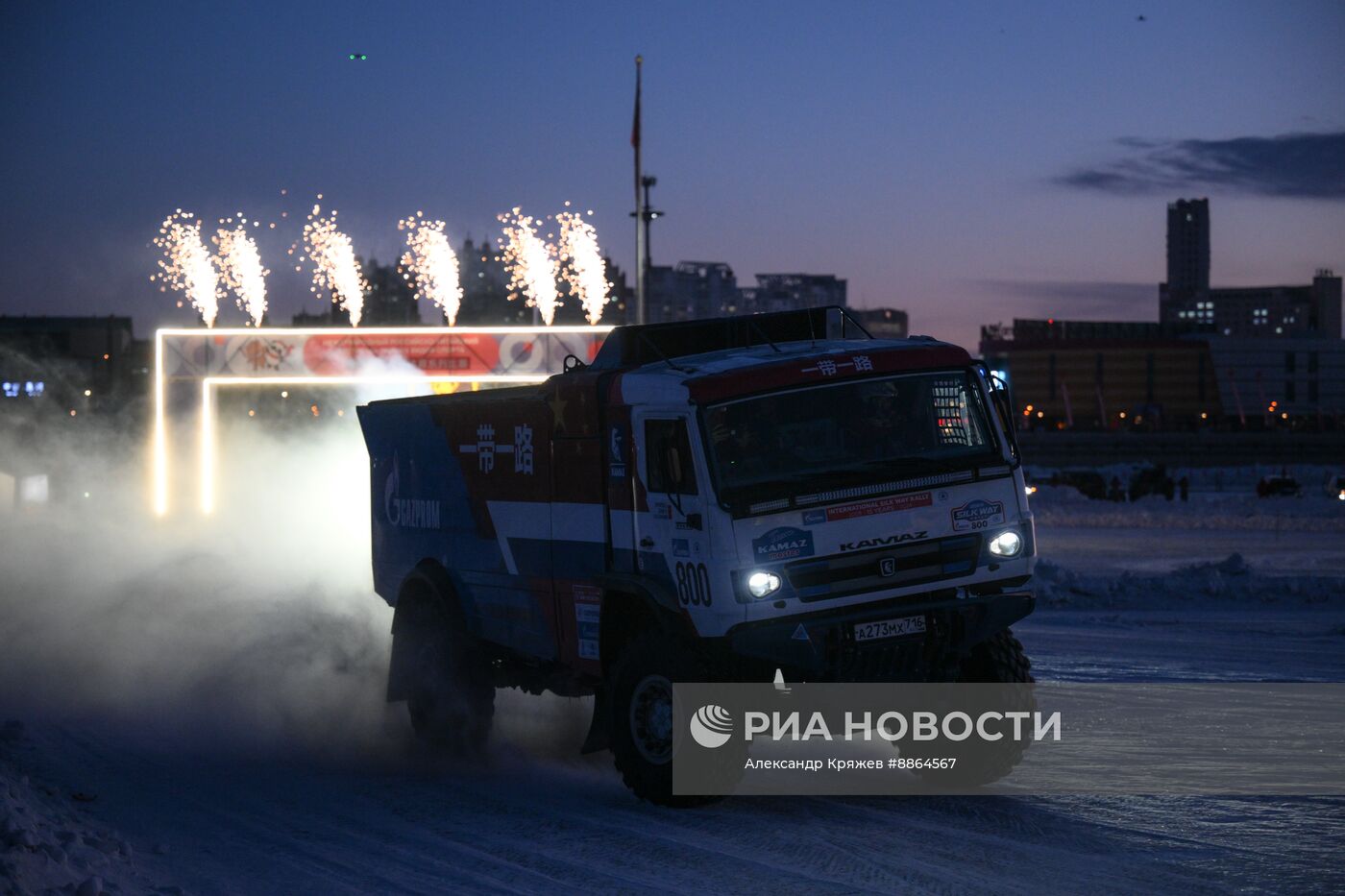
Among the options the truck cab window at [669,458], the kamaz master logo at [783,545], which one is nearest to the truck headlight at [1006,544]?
the kamaz master logo at [783,545]

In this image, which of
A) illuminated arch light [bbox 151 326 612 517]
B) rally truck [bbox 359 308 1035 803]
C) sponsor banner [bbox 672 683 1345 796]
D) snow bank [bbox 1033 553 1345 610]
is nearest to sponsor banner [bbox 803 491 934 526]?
rally truck [bbox 359 308 1035 803]

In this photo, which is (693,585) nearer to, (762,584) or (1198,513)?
(762,584)

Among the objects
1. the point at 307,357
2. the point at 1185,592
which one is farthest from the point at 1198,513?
the point at 307,357

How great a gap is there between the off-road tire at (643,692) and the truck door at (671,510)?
0.37 metres

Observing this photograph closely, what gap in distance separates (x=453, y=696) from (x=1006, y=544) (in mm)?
5362

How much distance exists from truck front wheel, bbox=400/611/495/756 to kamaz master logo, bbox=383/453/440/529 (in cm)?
110

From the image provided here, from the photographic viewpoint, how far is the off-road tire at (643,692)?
9.62 m

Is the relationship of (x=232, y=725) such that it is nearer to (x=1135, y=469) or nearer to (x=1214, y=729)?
(x=1214, y=729)

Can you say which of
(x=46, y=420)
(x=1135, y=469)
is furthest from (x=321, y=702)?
(x=46, y=420)

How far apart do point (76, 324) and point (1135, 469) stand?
109 metres

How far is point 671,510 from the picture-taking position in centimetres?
977

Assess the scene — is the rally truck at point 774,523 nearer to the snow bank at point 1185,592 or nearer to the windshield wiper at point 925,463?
the windshield wiper at point 925,463

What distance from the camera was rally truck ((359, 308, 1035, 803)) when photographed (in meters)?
9.35

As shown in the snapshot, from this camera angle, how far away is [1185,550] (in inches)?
1297
